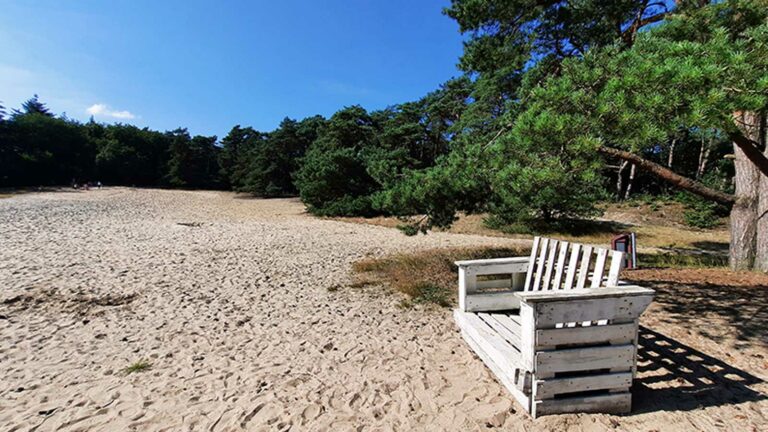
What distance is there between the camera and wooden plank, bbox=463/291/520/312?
12.9 ft

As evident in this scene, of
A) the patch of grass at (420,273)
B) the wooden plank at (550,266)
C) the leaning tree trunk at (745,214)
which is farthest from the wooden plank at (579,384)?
the leaning tree trunk at (745,214)

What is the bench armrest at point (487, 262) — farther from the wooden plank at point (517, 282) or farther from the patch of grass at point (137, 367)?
the patch of grass at point (137, 367)

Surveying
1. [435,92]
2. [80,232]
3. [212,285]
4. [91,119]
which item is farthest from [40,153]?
[212,285]

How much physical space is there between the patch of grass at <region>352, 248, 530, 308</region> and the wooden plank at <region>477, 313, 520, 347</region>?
64.5 inches

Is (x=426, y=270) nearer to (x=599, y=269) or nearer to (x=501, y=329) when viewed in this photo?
(x=501, y=329)

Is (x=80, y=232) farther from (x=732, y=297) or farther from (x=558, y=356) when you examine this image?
(x=732, y=297)

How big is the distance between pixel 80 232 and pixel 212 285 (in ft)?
30.7

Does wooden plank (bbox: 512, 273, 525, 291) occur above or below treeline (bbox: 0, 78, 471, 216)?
below

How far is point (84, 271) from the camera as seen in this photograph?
7.27 metres

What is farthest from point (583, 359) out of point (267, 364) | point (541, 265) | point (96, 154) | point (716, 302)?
point (96, 154)

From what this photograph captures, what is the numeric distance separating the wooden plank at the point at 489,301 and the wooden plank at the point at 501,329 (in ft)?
0.34

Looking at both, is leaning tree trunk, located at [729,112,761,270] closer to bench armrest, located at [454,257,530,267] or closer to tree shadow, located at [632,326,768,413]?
tree shadow, located at [632,326,768,413]

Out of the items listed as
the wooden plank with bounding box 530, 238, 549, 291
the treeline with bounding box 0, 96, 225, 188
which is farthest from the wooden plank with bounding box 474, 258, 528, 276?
the treeline with bounding box 0, 96, 225, 188

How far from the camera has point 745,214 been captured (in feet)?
22.8
